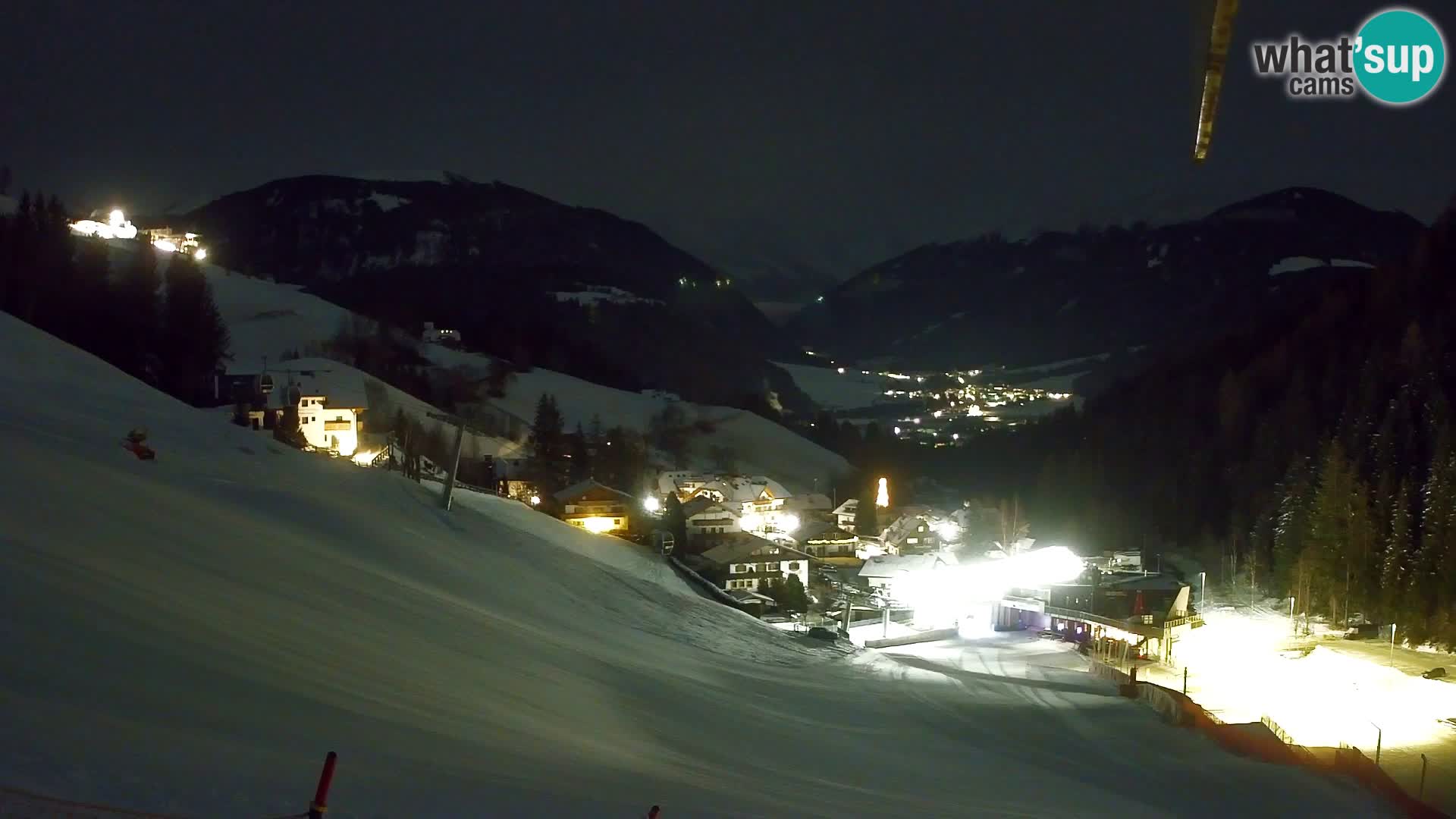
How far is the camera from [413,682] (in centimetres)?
903

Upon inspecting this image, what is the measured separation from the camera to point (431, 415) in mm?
61375

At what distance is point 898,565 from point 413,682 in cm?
3665

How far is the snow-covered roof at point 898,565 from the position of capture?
42688 millimetres

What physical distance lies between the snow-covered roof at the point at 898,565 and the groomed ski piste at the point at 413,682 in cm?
1907

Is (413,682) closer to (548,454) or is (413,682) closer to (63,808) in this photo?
(63,808)

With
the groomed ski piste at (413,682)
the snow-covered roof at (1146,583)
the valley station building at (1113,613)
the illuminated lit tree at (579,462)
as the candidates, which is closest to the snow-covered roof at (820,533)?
the illuminated lit tree at (579,462)

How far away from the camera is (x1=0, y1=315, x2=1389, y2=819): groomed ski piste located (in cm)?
587

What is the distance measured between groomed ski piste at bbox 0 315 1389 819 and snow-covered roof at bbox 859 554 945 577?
1907 cm

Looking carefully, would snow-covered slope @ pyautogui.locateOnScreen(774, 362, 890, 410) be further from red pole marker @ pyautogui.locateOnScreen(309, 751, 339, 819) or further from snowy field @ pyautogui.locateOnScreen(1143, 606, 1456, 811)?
red pole marker @ pyautogui.locateOnScreen(309, 751, 339, 819)

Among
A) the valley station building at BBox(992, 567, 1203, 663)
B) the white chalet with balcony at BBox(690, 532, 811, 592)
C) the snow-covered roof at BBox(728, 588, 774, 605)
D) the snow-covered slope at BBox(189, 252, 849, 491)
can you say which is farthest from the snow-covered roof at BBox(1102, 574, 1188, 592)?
the snow-covered slope at BBox(189, 252, 849, 491)

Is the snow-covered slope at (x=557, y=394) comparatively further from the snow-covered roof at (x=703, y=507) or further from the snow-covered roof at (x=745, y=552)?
the snow-covered roof at (x=745, y=552)

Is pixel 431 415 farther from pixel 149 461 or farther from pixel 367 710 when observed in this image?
pixel 367 710

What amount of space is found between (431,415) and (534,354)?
4303 cm

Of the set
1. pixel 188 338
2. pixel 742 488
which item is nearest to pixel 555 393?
pixel 742 488
